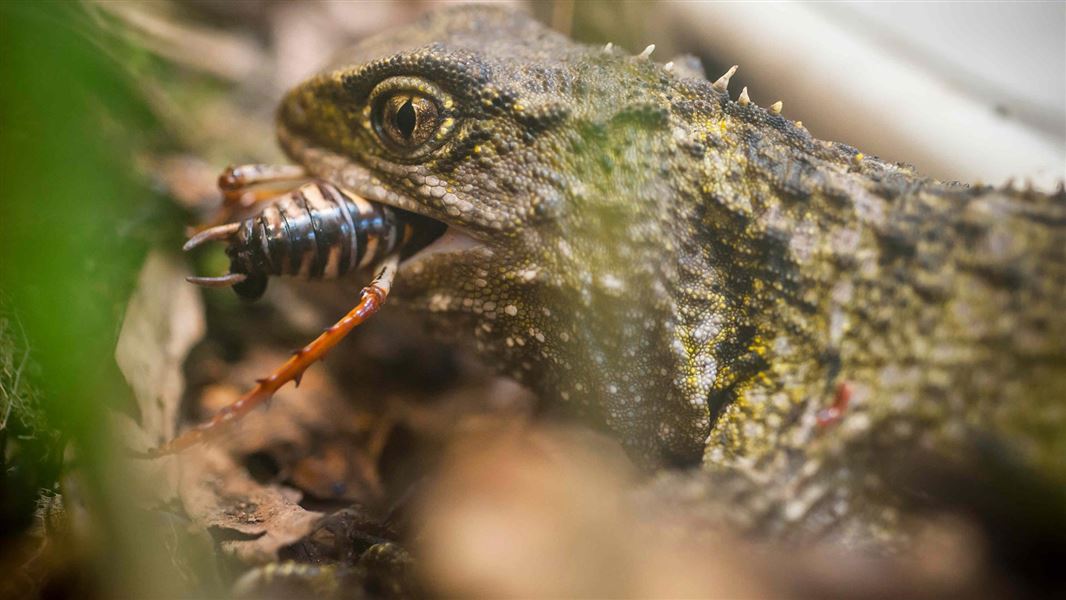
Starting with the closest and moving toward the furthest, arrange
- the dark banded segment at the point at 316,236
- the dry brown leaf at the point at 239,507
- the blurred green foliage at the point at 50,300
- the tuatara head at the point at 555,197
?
the blurred green foliage at the point at 50,300
the dry brown leaf at the point at 239,507
the tuatara head at the point at 555,197
the dark banded segment at the point at 316,236

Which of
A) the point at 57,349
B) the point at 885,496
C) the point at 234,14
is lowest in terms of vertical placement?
the point at 57,349

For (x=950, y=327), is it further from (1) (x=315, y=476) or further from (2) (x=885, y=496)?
(1) (x=315, y=476)

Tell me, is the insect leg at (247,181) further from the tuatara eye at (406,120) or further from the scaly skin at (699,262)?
the tuatara eye at (406,120)

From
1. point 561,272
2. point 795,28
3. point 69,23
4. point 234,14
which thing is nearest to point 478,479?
point 561,272

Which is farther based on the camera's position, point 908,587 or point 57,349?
point 57,349

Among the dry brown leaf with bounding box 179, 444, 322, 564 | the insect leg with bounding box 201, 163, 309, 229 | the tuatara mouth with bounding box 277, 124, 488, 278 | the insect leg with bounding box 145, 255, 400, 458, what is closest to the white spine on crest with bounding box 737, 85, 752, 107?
the tuatara mouth with bounding box 277, 124, 488, 278

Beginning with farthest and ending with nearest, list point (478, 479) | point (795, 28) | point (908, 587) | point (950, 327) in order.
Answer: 1. point (795, 28)
2. point (478, 479)
3. point (950, 327)
4. point (908, 587)

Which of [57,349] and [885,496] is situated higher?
[885,496]

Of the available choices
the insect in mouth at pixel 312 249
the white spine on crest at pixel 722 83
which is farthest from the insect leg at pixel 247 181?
the white spine on crest at pixel 722 83
